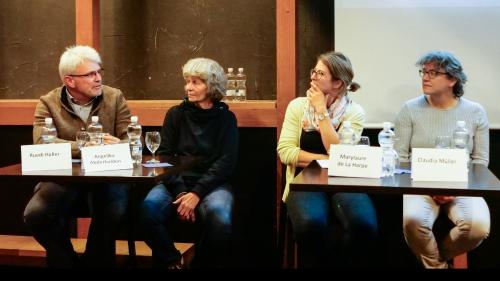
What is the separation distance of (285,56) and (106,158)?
4.21 ft

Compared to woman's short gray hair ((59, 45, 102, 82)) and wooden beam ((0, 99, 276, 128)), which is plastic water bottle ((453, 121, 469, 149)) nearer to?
wooden beam ((0, 99, 276, 128))

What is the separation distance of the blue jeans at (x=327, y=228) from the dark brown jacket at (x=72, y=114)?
99cm

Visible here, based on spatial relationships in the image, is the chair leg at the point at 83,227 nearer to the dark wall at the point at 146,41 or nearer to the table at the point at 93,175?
the dark wall at the point at 146,41

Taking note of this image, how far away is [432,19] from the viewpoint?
330cm

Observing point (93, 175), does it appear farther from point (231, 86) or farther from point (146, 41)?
point (146, 41)

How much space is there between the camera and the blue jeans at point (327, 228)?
2.50m

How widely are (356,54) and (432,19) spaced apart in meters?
0.45

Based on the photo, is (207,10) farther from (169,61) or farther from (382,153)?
(382,153)

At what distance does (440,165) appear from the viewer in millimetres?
2139

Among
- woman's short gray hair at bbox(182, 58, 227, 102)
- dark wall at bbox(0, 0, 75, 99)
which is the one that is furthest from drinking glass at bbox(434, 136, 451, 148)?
dark wall at bbox(0, 0, 75, 99)

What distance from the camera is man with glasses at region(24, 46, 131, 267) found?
2.65m

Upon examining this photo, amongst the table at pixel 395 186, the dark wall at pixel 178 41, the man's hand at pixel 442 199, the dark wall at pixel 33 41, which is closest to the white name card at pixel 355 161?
the table at pixel 395 186

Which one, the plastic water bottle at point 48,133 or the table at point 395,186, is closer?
the table at point 395,186

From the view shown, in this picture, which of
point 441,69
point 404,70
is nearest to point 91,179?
point 441,69
